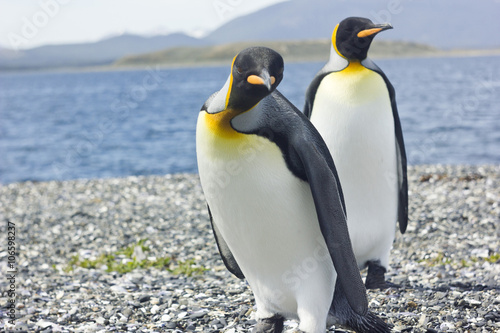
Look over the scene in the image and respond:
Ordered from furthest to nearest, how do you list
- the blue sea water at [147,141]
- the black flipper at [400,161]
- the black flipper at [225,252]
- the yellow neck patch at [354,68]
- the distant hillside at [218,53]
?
the distant hillside at [218,53]
the blue sea water at [147,141]
the black flipper at [400,161]
the yellow neck patch at [354,68]
the black flipper at [225,252]

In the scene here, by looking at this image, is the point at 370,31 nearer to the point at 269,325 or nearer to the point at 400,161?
the point at 400,161

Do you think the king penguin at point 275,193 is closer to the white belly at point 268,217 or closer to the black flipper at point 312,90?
the white belly at point 268,217

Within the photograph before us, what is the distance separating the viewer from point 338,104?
12.8ft

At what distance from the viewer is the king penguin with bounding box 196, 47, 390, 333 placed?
2.52 meters

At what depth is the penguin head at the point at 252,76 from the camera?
2.34 m

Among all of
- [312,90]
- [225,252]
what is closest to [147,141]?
[312,90]

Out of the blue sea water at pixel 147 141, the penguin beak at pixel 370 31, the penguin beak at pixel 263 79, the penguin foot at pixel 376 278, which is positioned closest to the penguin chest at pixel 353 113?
the penguin beak at pixel 370 31

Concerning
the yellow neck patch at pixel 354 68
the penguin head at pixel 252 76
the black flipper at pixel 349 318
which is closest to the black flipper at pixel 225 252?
the black flipper at pixel 349 318

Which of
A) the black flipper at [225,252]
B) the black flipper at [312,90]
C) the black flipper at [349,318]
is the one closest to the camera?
the black flipper at [349,318]

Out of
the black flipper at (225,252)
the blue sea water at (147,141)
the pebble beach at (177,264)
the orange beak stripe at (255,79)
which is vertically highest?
the orange beak stripe at (255,79)

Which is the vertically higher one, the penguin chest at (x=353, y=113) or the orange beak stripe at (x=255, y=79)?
the orange beak stripe at (x=255, y=79)

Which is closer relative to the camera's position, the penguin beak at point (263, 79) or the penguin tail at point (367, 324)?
the penguin beak at point (263, 79)

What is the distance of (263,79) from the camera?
229 cm

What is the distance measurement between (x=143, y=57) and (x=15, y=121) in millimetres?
84754
